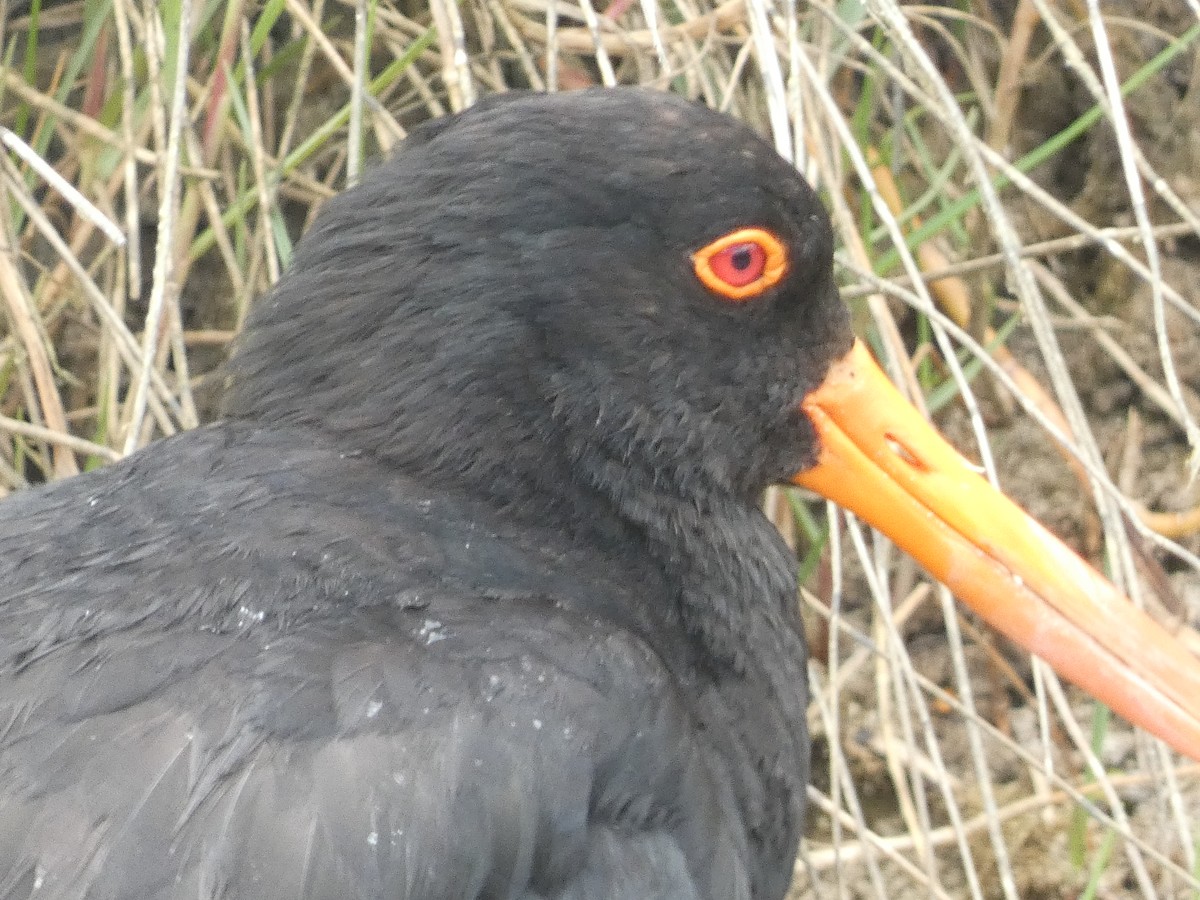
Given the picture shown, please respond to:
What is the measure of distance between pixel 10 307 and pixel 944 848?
6.17 ft

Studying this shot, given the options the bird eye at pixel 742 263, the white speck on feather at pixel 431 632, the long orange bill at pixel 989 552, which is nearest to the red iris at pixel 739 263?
the bird eye at pixel 742 263

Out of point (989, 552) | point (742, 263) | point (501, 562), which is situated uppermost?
point (742, 263)

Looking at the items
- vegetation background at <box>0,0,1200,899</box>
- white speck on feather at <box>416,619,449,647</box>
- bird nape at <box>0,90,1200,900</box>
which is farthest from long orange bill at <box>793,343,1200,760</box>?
white speck on feather at <box>416,619,449,647</box>

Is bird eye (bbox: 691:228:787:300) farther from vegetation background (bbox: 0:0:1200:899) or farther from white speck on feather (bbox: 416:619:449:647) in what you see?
white speck on feather (bbox: 416:619:449:647)

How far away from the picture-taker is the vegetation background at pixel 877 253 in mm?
2010

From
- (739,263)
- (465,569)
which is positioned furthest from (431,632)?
(739,263)

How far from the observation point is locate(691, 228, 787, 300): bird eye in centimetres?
165

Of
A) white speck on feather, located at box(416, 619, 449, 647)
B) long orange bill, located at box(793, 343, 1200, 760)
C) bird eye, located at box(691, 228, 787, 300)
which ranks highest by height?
bird eye, located at box(691, 228, 787, 300)

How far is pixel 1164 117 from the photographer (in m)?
3.09

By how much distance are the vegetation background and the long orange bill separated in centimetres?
11

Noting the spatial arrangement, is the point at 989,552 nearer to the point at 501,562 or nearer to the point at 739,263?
the point at 739,263

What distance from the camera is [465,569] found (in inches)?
59.9

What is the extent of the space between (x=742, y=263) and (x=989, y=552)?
0.48 metres

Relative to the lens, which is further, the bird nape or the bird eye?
the bird eye
